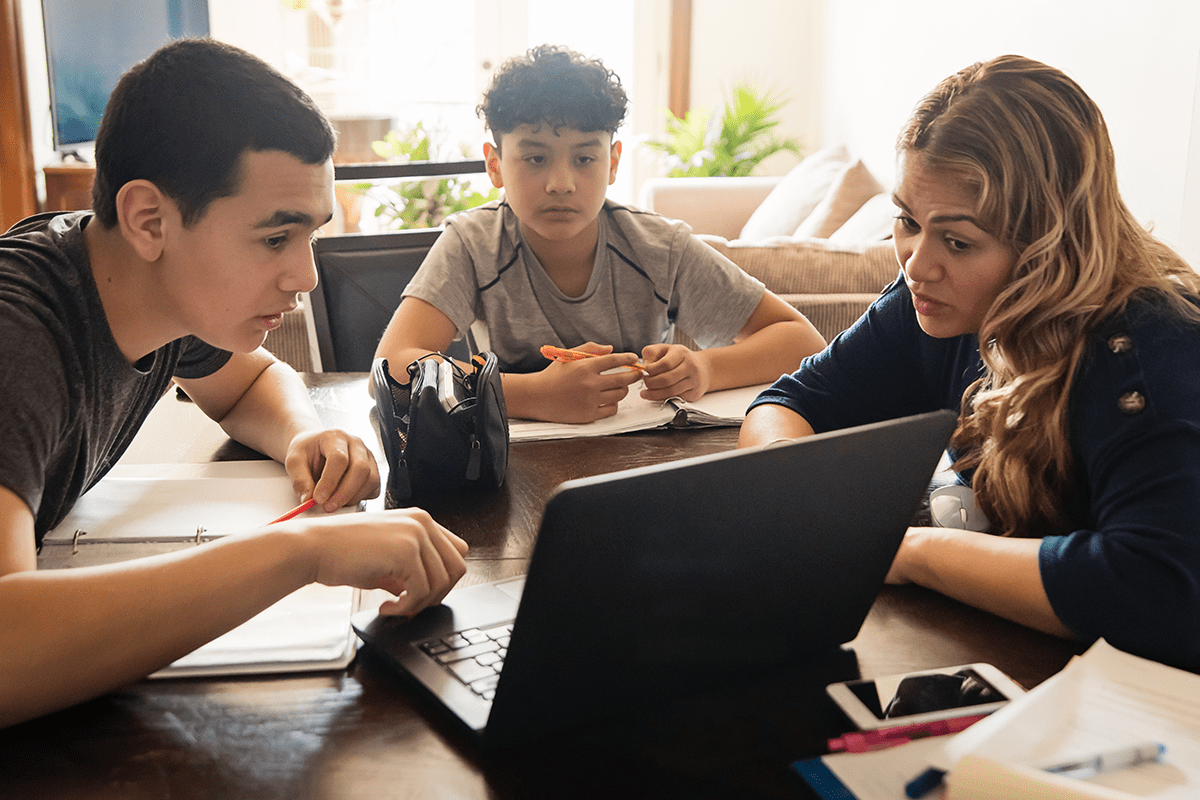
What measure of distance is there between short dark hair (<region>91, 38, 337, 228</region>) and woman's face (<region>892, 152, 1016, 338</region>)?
62cm

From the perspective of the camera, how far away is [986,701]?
65cm

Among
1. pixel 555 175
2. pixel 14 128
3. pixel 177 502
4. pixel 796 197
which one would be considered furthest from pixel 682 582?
pixel 14 128

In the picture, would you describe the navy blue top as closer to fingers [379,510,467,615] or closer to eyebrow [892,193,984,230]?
eyebrow [892,193,984,230]

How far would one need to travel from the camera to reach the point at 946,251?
0.97 m

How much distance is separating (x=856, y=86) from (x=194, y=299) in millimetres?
3997

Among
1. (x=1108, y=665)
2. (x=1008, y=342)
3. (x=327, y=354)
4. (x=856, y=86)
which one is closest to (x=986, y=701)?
(x=1108, y=665)

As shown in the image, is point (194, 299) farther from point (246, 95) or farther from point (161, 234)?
point (246, 95)

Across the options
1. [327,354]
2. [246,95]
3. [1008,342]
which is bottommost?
[327,354]

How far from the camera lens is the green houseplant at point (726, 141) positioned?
4.77 m

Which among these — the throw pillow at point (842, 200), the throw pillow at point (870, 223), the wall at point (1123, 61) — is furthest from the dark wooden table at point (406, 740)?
the throw pillow at point (842, 200)

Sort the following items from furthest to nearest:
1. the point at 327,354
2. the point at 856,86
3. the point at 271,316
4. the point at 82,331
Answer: the point at 856,86 → the point at 327,354 → the point at 271,316 → the point at 82,331

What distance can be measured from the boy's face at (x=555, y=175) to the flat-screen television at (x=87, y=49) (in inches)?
113

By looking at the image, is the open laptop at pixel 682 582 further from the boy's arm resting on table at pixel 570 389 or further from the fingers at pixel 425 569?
the boy's arm resting on table at pixel 570 389

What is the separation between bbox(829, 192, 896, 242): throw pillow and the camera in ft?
9.84
